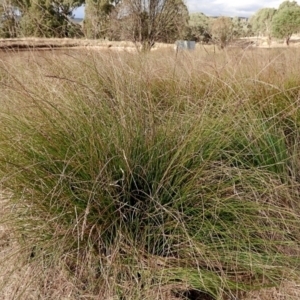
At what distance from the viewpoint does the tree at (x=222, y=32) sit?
3156 mm

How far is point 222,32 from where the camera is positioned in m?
3.35

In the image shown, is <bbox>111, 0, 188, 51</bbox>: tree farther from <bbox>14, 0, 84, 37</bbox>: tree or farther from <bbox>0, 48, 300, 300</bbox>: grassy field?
<bbox>0, 48, 300, 300</bbox>: grassy field

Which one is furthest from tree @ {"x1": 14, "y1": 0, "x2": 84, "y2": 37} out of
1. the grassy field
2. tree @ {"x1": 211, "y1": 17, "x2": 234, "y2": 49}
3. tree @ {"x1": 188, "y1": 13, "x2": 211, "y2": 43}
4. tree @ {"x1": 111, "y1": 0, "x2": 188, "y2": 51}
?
tree @ {"x1": 188, "y1": 13, "x2": 211, "y2": 43}

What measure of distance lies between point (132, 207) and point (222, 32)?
2.87 m

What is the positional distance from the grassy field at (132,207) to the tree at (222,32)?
2.05m

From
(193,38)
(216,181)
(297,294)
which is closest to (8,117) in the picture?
(216,181)

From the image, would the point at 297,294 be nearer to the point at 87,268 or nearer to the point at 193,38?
the point at 87,268

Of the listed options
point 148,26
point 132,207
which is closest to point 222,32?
point 148,26

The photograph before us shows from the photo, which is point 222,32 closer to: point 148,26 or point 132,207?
point 148,26

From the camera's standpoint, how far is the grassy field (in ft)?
3.45

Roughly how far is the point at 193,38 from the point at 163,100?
2886mm

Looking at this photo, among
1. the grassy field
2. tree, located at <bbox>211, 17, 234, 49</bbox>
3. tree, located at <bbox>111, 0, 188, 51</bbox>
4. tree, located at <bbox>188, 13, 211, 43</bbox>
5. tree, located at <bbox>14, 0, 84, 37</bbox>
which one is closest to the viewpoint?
the grassy field

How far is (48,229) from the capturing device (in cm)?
112

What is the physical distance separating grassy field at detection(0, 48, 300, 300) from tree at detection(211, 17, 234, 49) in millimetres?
2051
